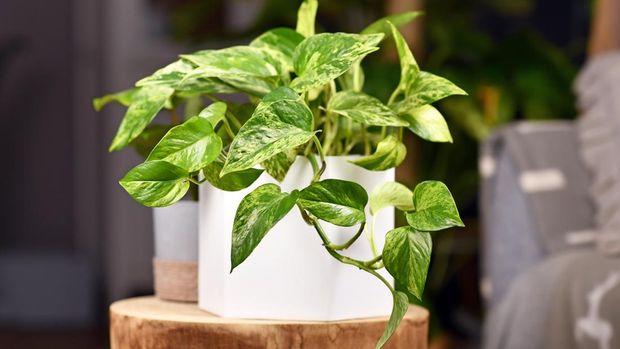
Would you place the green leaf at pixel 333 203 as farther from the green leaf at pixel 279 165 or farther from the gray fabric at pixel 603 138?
the gray fabric at pixel 603 138

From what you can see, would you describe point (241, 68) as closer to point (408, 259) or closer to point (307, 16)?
point (307, 16)

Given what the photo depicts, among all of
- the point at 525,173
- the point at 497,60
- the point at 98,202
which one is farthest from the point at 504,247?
the point at 98,202

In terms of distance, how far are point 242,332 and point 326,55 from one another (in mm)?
221

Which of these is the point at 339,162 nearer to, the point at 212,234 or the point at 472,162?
the point at 212,234

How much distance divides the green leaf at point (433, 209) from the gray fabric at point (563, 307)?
753 mm

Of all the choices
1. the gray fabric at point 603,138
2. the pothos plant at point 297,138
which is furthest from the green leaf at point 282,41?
the gray fabric at point 603,138

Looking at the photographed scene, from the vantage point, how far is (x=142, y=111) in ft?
2.74

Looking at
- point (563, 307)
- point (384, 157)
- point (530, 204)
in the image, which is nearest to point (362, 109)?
point (384, 157)

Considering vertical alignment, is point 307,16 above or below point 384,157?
above

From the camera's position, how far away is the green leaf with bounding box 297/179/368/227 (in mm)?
726

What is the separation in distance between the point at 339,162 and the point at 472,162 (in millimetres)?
1917

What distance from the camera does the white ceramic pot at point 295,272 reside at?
A: 78 cm

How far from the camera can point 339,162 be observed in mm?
795

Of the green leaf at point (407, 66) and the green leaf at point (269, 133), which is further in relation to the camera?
the green leaf at point (407, 66)
